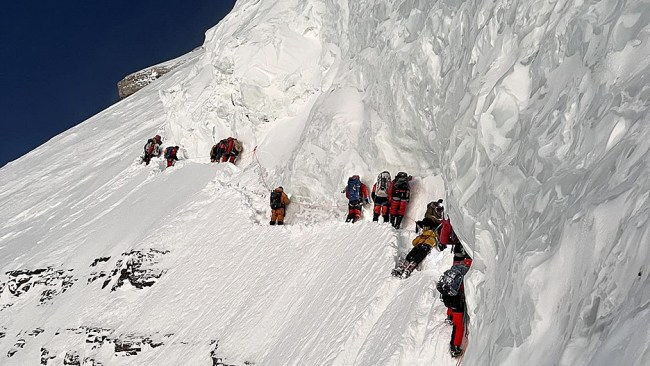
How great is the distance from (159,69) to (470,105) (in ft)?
150

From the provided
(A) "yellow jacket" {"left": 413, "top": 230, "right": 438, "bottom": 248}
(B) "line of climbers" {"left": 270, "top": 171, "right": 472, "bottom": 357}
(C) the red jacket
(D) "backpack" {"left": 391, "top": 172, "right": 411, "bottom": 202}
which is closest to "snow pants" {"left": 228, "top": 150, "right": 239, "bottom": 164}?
(B) "line of climbers" {"left": 270, "top": 171, "right": 472, "bottom": 357}

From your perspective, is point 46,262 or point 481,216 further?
point 46,262

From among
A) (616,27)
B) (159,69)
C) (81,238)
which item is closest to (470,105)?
(616,27)

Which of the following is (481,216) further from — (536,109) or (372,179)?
(372,179)

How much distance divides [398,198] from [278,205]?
3.74m

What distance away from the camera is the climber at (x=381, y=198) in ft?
35.0

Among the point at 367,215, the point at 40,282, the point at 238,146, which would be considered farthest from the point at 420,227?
the point at 40,282

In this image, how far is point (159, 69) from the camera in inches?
1939

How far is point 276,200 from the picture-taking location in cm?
1327

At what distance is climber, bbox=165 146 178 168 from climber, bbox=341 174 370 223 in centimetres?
1070

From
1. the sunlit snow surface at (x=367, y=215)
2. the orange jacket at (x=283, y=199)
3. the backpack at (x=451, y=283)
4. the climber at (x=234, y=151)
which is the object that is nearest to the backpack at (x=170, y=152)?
the sunlit snow surface at (x=367, y=215)

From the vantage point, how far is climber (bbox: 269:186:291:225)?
1329 cm

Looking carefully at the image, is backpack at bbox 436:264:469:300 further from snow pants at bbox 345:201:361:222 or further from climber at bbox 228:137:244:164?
climber at bbox 228:137:244:164

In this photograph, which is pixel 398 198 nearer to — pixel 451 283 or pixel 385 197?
pixel 385 197
